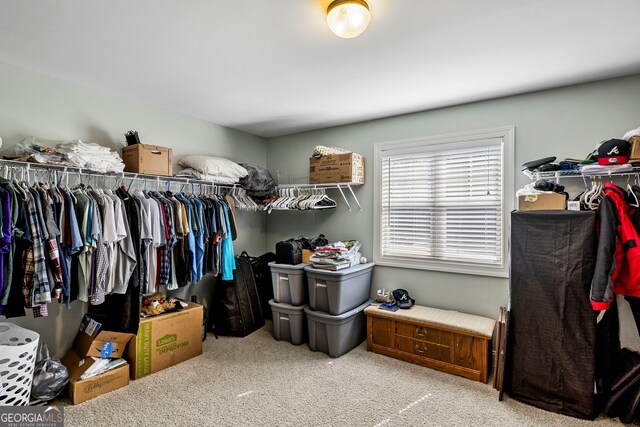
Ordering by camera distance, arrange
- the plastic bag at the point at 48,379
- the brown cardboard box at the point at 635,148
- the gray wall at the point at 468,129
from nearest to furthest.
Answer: the brown cardboard box at the point at 635,148 → the plastic bag at the point at 48,379 → the gray wall at the point at 468,129

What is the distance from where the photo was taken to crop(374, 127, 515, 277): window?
306 cm

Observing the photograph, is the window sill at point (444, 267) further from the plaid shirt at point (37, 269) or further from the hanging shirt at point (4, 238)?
the hanging shirt at point (4, 238)

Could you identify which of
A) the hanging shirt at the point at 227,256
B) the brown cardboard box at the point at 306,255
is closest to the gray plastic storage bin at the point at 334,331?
the brown cardboard box at the point at 306,255

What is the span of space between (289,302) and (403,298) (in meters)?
1.22

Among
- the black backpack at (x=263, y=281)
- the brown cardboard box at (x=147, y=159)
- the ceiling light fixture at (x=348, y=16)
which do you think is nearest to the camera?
the ceiling light fixture at (x=348, y=16)

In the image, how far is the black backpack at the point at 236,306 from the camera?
12.0 feet

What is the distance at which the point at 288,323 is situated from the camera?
11.5 ft

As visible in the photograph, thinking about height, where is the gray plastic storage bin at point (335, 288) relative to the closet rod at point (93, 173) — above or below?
below

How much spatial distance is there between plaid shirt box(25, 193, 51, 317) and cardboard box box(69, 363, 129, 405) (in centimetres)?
68

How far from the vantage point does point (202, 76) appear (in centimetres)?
264

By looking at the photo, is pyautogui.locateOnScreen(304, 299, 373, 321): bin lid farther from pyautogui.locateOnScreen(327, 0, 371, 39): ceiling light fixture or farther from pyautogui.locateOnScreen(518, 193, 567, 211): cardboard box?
pyautogui.locateOnScreen(327, 0, 371, 39): ceiling light fixture

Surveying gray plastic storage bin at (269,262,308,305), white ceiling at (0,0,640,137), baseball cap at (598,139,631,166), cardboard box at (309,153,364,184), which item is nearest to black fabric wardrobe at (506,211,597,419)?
baseball cap at (598,139,631,166)

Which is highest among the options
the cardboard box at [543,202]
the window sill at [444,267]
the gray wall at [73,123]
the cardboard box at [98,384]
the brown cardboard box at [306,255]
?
the gray wall at [73,123]

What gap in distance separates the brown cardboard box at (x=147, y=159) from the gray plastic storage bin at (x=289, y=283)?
1.50 m
